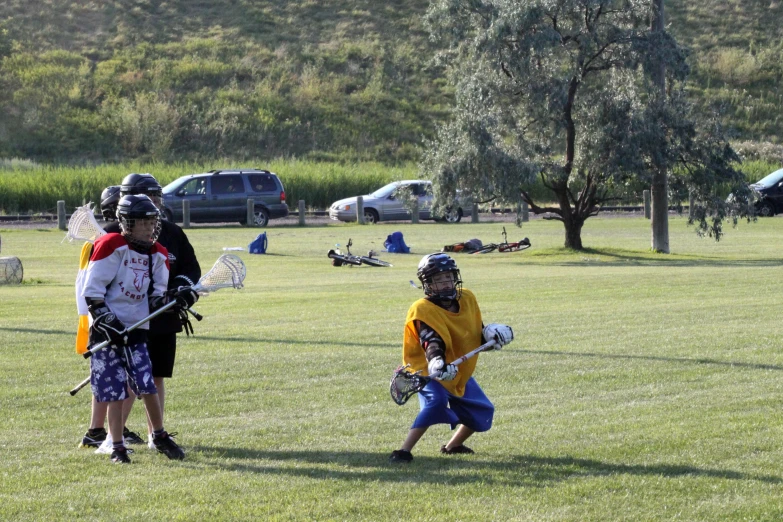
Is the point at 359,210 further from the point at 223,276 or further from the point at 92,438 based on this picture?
the point at 92,438

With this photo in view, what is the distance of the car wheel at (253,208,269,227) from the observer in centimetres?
3972

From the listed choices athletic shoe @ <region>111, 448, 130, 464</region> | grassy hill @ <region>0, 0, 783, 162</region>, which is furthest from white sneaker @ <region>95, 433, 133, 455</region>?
grassy hill @ <region>0, 0, 783, 162</region>

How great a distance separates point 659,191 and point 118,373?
73.1ft

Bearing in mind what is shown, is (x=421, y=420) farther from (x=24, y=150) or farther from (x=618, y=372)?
(x=24, y=150)

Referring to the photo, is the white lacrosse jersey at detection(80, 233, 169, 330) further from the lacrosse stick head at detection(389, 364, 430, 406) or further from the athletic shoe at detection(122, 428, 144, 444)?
the lacrosse stick head at detection(389, 364, 430, 406)

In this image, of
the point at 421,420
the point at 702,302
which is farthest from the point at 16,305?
the point at 421,420

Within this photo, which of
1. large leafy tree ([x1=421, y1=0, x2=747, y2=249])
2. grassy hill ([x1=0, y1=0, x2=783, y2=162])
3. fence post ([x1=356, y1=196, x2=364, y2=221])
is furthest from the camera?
grassy hill ([x1=0, y1=0, x2=783, y2=162])

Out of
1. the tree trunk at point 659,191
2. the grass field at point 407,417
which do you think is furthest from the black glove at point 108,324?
the tree trunk at point 659,191

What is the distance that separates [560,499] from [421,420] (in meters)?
1.15

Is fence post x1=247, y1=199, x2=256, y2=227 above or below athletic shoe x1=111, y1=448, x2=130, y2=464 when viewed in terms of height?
above

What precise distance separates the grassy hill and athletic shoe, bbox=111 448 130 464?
173ft

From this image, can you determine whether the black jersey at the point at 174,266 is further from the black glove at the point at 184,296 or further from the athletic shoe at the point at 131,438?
the athletic shoe at the point at 131,438

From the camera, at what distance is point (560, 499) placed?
606 cm

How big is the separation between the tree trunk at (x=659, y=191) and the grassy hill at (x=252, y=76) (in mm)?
32660
